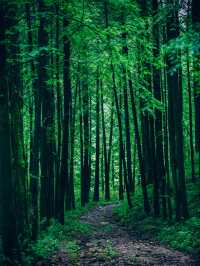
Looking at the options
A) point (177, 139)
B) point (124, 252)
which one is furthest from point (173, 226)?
point (124, 252)

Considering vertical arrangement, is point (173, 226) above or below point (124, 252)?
above

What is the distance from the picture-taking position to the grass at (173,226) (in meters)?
11.6

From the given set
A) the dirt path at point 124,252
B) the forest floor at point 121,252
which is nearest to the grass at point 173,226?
the forest floor at point 121,252

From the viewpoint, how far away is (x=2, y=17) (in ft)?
29.8

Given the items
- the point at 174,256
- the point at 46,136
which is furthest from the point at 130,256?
the point at 46,136

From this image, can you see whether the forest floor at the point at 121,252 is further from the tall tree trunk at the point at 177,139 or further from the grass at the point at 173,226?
the tall tree trunk at the point at 177,139

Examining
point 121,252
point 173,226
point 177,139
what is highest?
point 177,139

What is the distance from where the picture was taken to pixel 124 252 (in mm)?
10938

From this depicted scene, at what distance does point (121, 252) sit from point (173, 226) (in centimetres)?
349

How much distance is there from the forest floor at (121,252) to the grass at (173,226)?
1.37 ft

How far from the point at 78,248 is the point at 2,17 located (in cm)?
716

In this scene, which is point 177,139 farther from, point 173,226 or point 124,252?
point 124,252

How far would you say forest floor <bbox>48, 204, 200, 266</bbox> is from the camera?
9.77 meters

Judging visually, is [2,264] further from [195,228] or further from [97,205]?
[97,205]
